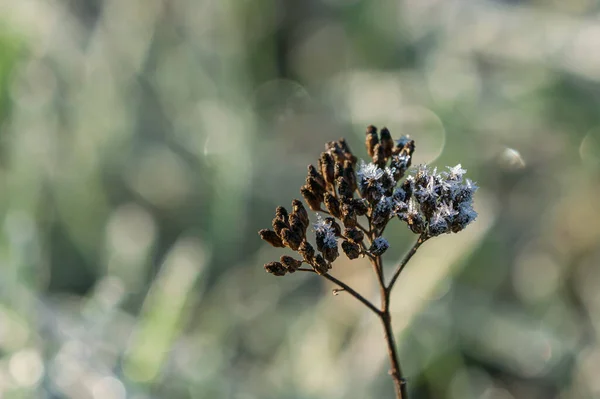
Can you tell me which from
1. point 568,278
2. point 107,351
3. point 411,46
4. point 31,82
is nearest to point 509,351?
point 568,278

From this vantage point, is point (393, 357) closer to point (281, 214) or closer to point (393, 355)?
point (393, 355)

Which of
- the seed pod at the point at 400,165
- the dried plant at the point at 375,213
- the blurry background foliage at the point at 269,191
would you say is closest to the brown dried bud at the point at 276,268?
the dried plant at the point at 375,213

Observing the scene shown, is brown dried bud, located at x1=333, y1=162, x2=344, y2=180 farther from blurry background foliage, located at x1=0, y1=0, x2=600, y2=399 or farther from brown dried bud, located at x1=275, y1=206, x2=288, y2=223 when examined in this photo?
blurry background foliage, located at x1=0, y1=0, x2=600, y2=399

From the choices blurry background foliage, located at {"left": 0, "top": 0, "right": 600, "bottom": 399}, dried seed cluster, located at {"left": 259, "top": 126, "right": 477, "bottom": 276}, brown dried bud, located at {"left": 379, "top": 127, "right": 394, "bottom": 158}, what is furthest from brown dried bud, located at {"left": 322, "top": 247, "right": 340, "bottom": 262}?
blurry background foliage, located at {"left": 0, "top": 0, "right": 600, "bottom": 399}

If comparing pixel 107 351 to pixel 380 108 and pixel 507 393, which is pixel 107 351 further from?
pixel 380 108

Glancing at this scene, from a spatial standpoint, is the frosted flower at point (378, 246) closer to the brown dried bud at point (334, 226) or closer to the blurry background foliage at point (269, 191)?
the brown dried bud at point (334, 226)

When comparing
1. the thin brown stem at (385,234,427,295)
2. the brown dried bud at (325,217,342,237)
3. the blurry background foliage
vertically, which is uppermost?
the blurry background foliage
